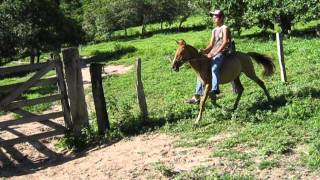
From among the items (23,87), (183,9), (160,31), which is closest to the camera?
(23,87)

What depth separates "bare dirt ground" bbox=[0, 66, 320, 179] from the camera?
759 cm

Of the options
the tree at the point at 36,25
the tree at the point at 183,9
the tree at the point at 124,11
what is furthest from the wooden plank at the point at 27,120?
the tree at the point at 183,9

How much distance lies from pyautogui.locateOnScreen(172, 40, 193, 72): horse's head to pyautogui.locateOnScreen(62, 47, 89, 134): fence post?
205 centimetres

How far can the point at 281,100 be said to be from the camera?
10.7 metres

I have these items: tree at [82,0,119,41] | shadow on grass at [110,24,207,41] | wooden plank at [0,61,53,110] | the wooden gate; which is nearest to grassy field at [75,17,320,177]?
the wooden gate

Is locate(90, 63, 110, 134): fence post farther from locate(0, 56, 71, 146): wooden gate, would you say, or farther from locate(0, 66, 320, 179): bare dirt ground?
locate(0, 66, 320, 179): bare dirt ground

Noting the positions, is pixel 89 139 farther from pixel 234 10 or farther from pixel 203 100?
pixel 234 10

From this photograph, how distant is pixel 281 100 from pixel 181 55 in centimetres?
229

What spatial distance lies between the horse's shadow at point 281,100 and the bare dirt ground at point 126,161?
1.46 meters

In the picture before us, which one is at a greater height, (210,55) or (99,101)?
(210,55)

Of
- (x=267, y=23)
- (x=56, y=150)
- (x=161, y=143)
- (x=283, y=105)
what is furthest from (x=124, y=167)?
(x=267, y=23)

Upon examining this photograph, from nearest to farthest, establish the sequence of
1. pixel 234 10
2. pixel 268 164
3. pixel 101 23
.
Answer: pixel 268 164 < pixel 234 10 < pixel 101 23

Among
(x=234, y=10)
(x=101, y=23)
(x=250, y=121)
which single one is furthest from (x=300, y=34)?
(x=101, y=23)

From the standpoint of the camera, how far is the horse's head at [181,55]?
992 cm
